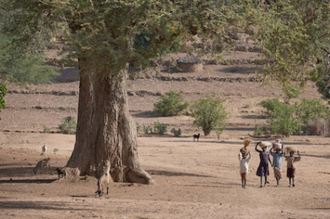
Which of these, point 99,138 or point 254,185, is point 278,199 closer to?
point 254,185

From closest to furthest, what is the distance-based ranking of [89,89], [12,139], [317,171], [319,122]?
[89,89] → [317,171] → [12,139] → [319,122]

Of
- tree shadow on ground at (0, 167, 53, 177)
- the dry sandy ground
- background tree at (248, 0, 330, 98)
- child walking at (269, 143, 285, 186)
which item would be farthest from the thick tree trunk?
background tree at (248, 0, 330, 98)

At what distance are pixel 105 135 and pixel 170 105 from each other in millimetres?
24770

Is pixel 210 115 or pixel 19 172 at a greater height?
pixel 210 115

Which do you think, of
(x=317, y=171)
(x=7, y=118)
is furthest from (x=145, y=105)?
(x=317, y=171)

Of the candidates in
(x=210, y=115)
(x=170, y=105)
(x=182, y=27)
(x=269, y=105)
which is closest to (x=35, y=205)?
(x=182, y=27)

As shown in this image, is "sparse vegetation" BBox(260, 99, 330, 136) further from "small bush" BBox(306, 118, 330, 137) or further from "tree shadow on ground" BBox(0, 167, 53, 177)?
"tree shadow on ground" BBox(0, 167, 53, 177)

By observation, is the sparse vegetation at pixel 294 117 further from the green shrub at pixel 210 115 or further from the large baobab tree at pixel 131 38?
the large baobab tree at pixel 131 38

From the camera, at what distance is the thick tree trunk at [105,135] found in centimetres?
1282

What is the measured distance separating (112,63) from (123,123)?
11.2 feet

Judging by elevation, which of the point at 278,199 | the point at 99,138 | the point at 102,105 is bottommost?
the point at 278,199

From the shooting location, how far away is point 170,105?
123 ft

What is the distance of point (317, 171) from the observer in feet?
57.4

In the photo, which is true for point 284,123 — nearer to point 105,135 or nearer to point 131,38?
point 105,135
